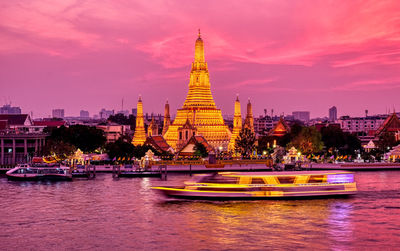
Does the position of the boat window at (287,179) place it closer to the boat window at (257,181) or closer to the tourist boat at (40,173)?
the boat window at (257,181)

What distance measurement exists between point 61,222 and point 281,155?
5335cm

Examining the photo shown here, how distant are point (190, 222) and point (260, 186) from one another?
10.2 meters

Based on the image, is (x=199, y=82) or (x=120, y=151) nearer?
(x=120, y=151)

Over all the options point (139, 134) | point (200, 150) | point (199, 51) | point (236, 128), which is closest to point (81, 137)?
point (200, 150)

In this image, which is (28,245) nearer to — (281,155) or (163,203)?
(163,203)

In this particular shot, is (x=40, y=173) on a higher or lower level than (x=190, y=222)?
higher

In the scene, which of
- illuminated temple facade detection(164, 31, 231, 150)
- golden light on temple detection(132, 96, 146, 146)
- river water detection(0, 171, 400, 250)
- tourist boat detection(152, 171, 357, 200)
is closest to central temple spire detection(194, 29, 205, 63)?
illuminated temple facade detection(164, 31, 231, 150)

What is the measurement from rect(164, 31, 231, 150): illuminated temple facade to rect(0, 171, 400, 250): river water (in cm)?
5701

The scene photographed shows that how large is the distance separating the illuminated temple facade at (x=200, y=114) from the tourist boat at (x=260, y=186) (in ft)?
200

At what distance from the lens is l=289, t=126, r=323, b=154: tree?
9138 centimetres

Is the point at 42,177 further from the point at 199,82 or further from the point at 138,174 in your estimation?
Result: the point at 199,82

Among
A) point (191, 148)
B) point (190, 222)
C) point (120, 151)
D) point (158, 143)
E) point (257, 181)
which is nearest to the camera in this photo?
point (190, 222)

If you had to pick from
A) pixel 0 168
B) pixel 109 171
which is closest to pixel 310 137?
pixel 109 171

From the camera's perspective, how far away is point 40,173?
6638 centimetres
